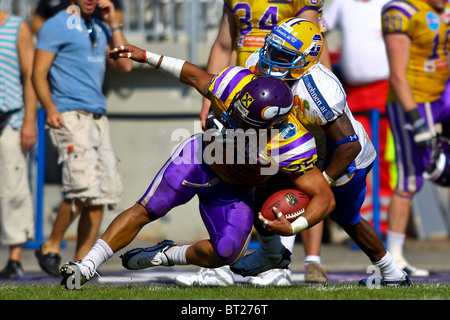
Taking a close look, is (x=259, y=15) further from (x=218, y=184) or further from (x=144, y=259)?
(x=144, y=259)

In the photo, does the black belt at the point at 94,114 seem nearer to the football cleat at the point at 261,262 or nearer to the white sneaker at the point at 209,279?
the white sneaker at the point at 209,279

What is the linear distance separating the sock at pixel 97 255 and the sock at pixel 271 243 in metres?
1.01

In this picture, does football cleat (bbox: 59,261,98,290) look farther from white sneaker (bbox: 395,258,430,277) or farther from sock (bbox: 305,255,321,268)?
white sneaker (bbox: 395,258,430,277)

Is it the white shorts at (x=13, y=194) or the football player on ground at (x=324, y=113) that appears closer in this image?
the football player on ground at (x=324, y=113)

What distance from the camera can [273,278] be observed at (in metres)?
6.18

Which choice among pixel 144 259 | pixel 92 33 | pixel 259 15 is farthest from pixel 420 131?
pixel 144 259

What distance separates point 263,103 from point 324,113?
431mm

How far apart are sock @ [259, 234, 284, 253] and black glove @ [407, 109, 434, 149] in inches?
69.9

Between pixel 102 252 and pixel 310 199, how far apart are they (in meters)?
1.19

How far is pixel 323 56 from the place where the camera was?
6.45 metres

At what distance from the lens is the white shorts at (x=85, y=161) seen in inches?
276

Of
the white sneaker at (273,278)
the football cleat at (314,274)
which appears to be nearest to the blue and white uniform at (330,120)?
the white sneaker at (273,278)

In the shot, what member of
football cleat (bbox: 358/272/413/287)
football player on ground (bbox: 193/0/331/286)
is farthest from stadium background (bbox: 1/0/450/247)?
football cleat (bbox: 358/272/413/287)
